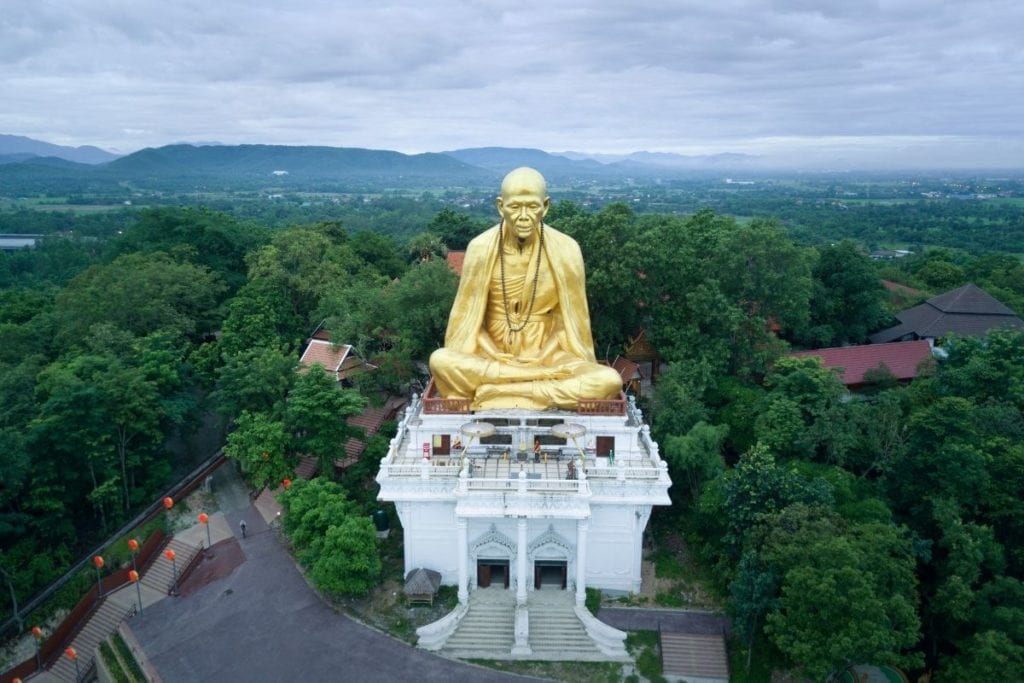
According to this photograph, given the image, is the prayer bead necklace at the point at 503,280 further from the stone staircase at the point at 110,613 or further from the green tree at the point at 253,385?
the stone staircase at the point at 110,613

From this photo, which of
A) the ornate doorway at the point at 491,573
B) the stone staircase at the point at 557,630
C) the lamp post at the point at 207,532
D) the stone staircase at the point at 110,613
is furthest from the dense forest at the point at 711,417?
the ornate doorway at the point at 491,573

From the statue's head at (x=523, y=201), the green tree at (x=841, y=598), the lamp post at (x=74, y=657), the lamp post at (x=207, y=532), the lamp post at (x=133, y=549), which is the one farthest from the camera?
the lamp post at (x=207, y=532)

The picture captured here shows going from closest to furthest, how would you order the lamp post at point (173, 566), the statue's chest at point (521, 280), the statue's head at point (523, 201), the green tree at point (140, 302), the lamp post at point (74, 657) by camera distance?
the lamp post at point (74, 657) → the statue's head at point (523, 201) → the lamp post at point (173, 566) → the statue's chest at point (521, 280) → the green tree at point (140, 302)

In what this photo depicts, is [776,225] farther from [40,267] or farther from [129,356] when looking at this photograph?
[40,267]

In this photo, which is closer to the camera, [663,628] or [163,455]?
[663,628]

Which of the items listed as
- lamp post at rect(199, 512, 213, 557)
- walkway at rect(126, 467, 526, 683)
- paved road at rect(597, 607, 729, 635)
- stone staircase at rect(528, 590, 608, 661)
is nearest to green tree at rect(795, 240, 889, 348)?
paved road at rect(597, 607, 729, 635)

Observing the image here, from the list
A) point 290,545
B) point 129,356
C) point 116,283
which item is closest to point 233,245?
point 116,283
